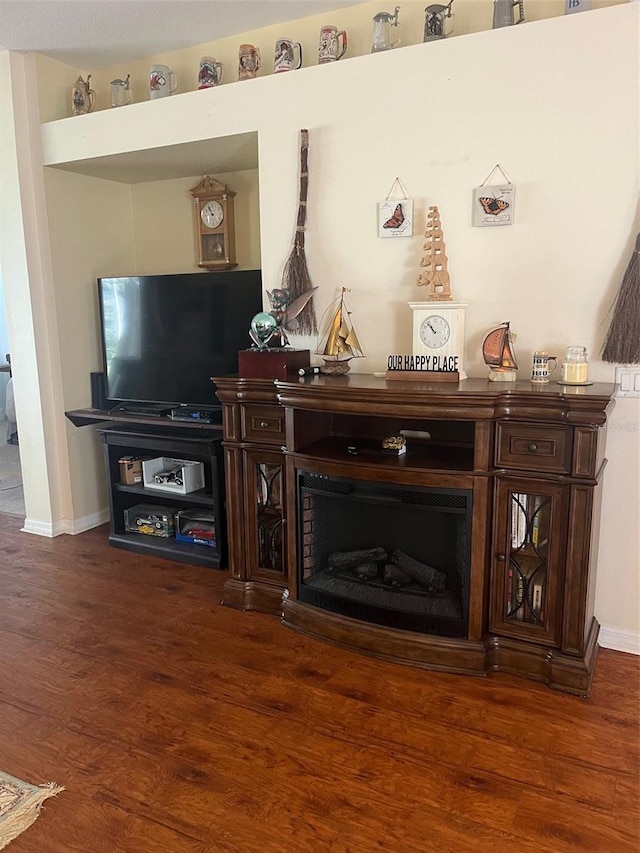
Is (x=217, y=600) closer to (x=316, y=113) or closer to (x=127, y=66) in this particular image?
(x=316, y=113)

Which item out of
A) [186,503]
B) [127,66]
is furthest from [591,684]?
[127,66]

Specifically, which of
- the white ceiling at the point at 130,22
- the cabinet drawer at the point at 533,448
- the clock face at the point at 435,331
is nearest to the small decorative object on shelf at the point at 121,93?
the white ceiling at the point at 130,22

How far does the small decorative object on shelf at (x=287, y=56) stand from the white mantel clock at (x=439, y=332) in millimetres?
1242

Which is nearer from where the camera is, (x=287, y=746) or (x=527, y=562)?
(x=287, y=746)

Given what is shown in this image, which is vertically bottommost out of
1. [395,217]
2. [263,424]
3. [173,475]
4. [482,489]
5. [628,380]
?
[173,475]

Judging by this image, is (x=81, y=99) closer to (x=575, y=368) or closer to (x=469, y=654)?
(x=575, y=368)

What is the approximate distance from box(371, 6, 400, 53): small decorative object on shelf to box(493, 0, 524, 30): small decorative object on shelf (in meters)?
0.42

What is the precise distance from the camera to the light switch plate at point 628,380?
7.23 ft

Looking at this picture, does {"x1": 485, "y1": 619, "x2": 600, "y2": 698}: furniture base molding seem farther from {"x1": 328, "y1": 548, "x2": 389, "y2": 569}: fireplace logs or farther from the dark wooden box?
the dark wooden box

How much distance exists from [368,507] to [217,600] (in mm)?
829

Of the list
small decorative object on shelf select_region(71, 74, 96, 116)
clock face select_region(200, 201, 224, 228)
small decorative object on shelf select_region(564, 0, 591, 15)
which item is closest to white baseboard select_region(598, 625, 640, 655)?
small decorative object on shelf select_region(564, 0, 591, 15)

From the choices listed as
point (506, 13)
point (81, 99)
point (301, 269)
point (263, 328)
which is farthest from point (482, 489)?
point (81, 99)

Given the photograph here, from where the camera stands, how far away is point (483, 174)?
2344 millimetres

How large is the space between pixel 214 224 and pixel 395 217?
135 centimetres
